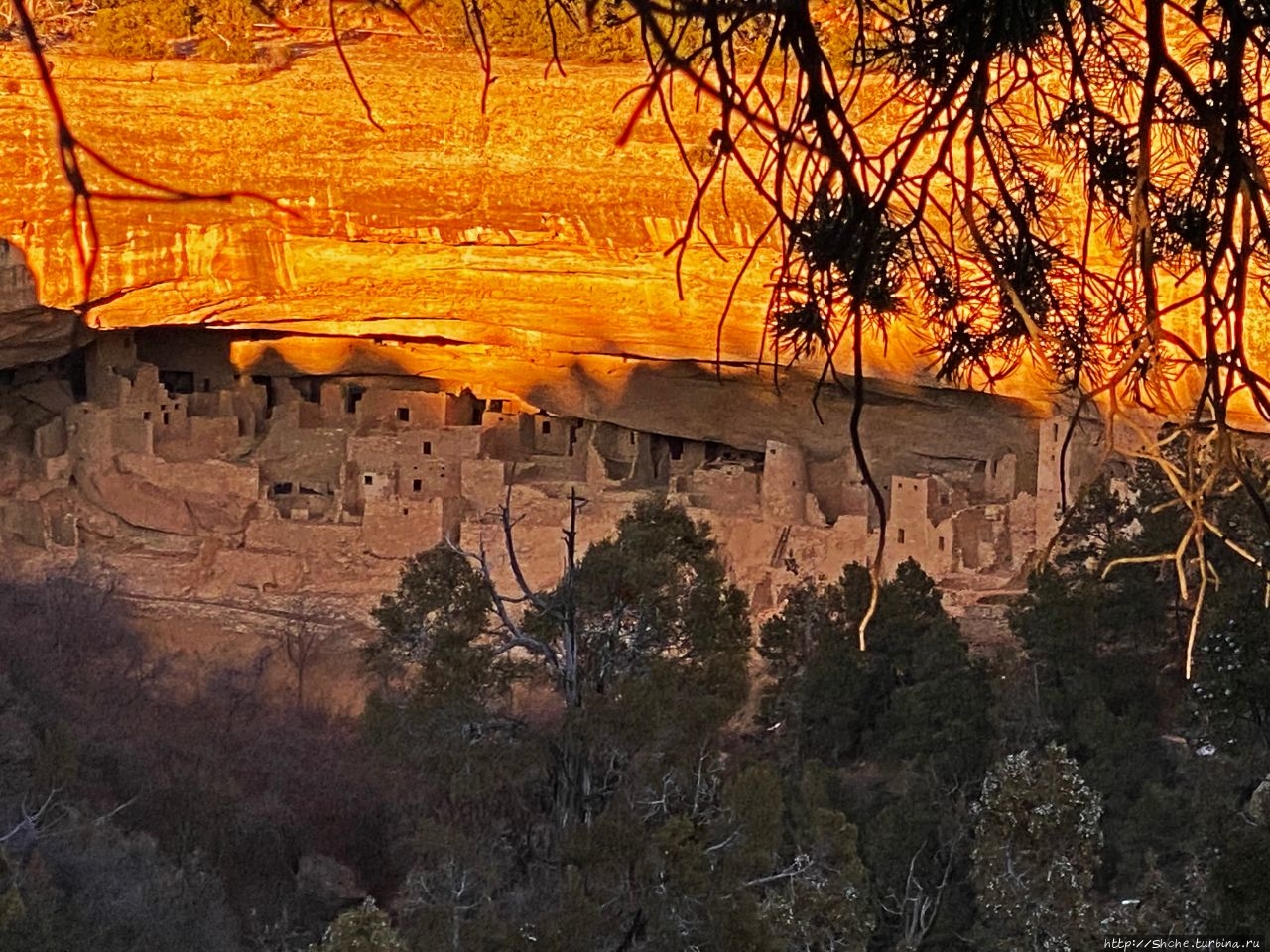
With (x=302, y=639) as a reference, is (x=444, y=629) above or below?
above

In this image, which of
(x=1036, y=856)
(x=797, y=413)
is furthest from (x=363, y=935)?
(x=797, y=413)

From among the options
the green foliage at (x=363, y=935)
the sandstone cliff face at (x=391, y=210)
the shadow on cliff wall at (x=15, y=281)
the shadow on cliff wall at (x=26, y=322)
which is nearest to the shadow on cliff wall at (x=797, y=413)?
the sandstone cliff face at (x=391, y=210)

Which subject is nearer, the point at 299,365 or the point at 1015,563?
the point at 1015,563

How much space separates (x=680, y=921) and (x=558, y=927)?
48cm

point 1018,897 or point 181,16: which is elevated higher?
point 181,16

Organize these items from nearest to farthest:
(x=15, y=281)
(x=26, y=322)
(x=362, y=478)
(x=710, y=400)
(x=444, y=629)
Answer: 1. (x=444, y=629)
2. (x=15, y=281)
3. (x=26, y=322)
4. (x=362, y=478)
5. (x=710, y=400)

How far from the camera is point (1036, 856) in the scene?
8.72 metres

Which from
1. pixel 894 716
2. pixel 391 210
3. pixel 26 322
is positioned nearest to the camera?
pixel 894 716

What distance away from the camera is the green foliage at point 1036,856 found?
8.33m

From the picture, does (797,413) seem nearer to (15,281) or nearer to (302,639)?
(302,639)

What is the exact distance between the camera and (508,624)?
8789mm

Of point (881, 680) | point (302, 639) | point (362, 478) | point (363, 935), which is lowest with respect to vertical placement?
point (363, 935)

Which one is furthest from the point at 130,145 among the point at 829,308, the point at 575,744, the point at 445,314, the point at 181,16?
the point at 829,308

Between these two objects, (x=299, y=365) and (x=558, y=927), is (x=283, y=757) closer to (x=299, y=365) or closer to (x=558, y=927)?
(x=299, y=365)
